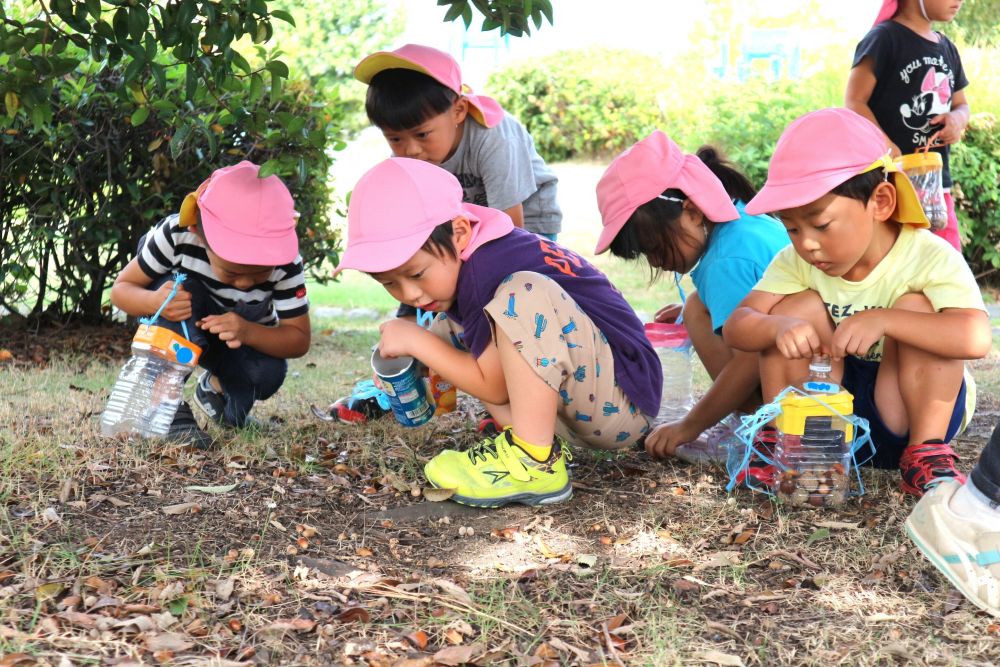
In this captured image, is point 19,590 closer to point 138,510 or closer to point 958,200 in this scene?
point 138,510

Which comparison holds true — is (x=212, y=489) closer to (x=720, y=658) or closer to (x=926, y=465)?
(x=720, y=658)

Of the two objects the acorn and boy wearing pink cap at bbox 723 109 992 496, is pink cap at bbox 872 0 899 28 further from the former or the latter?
the acorn

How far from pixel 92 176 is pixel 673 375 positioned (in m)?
3.13

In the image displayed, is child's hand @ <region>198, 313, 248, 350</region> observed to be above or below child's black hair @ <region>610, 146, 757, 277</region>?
below

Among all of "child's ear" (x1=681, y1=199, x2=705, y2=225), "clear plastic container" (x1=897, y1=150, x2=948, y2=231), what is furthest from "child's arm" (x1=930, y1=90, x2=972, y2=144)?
"child's ear" (x1=681, y1=199, x2=705, y2=225)

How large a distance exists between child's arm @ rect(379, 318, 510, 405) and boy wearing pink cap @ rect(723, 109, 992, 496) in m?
0.67

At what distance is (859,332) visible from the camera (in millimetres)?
2605

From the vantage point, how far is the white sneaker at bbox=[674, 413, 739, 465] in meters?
3.18

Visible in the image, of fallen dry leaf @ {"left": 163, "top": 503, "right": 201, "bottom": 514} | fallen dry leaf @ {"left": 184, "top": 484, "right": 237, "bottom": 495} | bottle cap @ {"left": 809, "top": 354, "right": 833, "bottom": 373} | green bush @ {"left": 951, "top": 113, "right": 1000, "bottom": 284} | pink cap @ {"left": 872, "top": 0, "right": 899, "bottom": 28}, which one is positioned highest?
pink cap @ {"left": 872, "top": 0, "right": 899, "bottom": 28}

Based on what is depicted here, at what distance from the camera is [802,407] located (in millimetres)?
2680

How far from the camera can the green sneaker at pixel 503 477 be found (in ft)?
9.07

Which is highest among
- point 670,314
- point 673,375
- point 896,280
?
point 896,280

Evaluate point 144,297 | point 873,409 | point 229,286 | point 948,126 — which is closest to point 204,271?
point 229,286

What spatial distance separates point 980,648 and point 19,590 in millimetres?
1955
